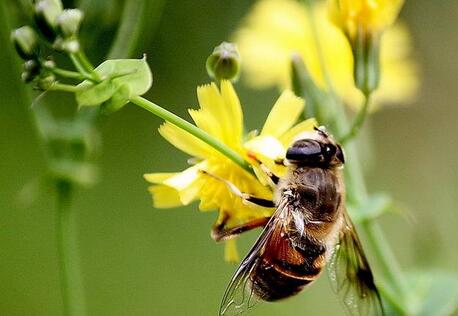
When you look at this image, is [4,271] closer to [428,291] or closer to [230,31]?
[230,31]

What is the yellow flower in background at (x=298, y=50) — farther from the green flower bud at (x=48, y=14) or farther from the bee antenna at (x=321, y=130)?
the green flower bud at (x=48, y=14)

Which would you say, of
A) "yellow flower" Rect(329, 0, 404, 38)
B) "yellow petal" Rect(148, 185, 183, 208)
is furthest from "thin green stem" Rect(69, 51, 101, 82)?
"yellow flower" Rect(329, 0, 404, 38)

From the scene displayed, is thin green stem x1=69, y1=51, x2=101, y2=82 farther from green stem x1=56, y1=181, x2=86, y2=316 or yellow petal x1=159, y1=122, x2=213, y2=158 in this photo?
green stem x1=56, y1=181, x2=86, y2=316

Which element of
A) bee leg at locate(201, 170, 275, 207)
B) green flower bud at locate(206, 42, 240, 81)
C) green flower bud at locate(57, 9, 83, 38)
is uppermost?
green flower bud at locate(57, 9, 83, 38)

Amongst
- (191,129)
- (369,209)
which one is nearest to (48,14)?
(191,129)

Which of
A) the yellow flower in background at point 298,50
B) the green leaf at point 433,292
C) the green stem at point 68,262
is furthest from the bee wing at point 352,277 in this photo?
the yellow flower in background at point 298,50

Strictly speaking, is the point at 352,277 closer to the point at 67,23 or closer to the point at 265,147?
the point at 265,147
